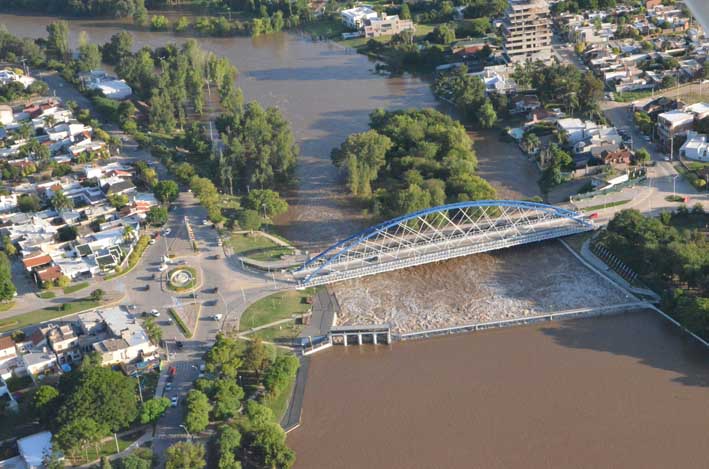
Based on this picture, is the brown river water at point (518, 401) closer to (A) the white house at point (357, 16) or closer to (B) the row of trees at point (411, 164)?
(B) the row of trees at point (411, 164)

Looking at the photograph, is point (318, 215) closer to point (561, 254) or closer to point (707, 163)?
point (561, 254)


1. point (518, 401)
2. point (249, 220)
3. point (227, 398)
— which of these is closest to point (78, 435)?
point (227, 398)

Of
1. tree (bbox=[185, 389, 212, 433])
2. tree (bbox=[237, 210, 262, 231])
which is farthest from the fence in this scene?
tree (bbox=[237, 210, 262, 231])

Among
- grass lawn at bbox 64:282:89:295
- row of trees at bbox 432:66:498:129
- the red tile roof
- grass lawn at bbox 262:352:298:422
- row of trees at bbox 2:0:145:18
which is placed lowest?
grass lawn at bbox 262:352:298:422

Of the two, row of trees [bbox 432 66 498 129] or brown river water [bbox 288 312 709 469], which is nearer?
brown river water [bbox 288 312 709 469]

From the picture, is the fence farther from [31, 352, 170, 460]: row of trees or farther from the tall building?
the tall building

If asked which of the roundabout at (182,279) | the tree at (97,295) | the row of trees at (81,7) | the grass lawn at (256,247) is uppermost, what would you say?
the row of trees at (81,7)

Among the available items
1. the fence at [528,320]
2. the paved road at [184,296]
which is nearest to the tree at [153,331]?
the paved road at [184,296]

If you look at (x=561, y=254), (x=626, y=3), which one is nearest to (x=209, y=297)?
(x=561, y=254)
